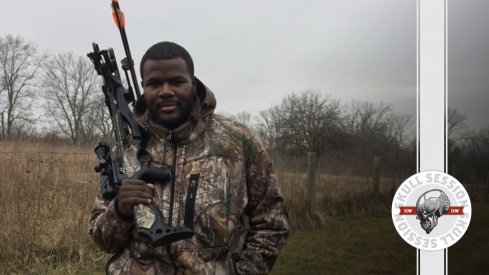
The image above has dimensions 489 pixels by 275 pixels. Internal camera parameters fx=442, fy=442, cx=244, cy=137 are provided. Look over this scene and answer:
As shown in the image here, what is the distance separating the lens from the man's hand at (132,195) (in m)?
1.31

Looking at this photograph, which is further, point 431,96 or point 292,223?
point 292,223

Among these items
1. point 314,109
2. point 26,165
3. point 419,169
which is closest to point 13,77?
point 26,165

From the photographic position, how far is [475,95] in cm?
177

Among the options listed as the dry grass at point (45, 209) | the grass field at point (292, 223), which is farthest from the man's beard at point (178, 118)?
the dry grass at point (45, 209)

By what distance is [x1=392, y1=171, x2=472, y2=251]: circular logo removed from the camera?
1734 mm

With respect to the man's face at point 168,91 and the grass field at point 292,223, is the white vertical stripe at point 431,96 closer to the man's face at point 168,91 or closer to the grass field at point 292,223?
the grass field at point 292,223

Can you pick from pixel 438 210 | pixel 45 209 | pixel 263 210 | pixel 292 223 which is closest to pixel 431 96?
pixel 438 210

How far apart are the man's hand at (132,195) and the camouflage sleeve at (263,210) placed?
1.16 feet

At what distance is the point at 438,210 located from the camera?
5.66ft

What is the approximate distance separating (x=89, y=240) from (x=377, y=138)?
8.29ft

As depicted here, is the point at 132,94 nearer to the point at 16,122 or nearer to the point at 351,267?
the point at 351,267

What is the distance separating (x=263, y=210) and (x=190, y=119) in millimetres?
398

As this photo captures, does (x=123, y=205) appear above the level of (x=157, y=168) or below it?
below

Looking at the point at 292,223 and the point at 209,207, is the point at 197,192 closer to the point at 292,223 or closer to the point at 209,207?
the point at 209,207
